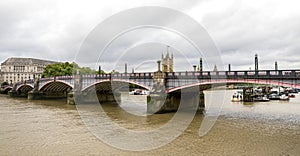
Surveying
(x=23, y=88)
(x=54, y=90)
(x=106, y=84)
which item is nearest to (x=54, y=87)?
(x=54, y=90)

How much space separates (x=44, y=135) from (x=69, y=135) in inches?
59.4

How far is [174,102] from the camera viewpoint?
2544cm

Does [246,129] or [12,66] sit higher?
[12,66]

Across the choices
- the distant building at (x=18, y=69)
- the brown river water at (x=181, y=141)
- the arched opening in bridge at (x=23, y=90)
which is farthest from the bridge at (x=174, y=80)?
the distant building at (x=18, y=69)

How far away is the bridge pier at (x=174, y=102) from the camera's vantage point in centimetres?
2333

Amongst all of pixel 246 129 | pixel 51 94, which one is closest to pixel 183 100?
pixel 246 129

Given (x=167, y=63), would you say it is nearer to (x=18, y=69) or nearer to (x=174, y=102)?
(x=174, y=102)

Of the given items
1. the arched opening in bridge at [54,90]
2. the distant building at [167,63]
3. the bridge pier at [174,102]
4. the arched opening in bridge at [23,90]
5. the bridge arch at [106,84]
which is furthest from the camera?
the arched opening in bridge at [23,90]

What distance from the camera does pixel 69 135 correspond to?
45.8 ft

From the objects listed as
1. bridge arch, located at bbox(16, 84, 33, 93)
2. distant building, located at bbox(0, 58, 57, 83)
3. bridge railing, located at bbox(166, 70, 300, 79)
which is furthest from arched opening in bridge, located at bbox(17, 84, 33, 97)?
distant building, located at bbox(0, 58, 57, 83)

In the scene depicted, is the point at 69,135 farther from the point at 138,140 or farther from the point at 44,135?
the point at 138,140

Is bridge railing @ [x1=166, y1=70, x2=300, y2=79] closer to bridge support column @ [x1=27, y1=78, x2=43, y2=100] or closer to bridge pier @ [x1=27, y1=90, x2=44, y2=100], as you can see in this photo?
bridge pier @ [x1=27, y1=90, x2=44, y2=100]

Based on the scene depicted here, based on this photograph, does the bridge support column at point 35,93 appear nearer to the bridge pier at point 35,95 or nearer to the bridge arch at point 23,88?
the bridge pier at point 35,95

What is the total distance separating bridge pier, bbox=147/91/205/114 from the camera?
76.5 feet
